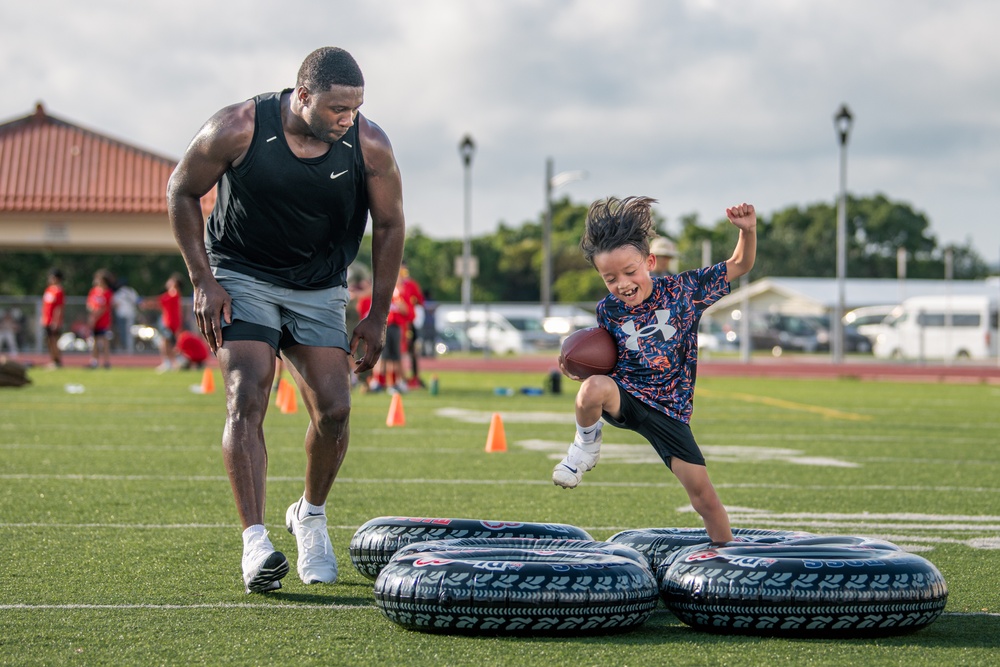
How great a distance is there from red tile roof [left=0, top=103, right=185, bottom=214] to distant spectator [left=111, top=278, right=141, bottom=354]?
9.12ft

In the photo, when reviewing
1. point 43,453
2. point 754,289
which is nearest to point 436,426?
point 43,453

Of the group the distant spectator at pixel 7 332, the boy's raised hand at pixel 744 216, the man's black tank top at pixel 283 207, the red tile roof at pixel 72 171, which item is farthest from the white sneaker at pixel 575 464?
the red tile roof at pixel 72 171

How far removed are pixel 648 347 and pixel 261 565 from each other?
1.74m

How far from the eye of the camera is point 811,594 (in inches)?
169

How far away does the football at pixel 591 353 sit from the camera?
5184 mm

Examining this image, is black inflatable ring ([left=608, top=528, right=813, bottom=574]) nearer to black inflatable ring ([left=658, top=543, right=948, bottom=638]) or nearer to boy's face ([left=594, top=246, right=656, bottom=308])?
black inflatable ring ([left=658, top=543, right=948, bottom=638])

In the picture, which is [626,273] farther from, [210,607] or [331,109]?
[210,607]

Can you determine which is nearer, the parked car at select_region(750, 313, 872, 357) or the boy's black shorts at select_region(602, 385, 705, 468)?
the boy's black shorts at select_region(602, 385, 705, 468)

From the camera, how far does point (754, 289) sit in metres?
70.5

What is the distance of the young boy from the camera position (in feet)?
16.7

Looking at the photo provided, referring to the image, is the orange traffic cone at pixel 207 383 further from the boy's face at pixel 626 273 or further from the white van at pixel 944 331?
the white van at pixel 944 331

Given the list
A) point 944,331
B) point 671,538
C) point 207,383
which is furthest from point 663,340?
point 944,331

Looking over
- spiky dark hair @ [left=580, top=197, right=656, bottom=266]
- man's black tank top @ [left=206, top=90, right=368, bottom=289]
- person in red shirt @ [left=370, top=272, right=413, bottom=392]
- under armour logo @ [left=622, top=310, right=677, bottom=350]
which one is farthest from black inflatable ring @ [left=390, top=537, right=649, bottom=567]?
person in red shirt @ [left=370, top=272, right=413, bottom=392]

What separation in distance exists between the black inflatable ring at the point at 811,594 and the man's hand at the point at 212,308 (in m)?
2.11
